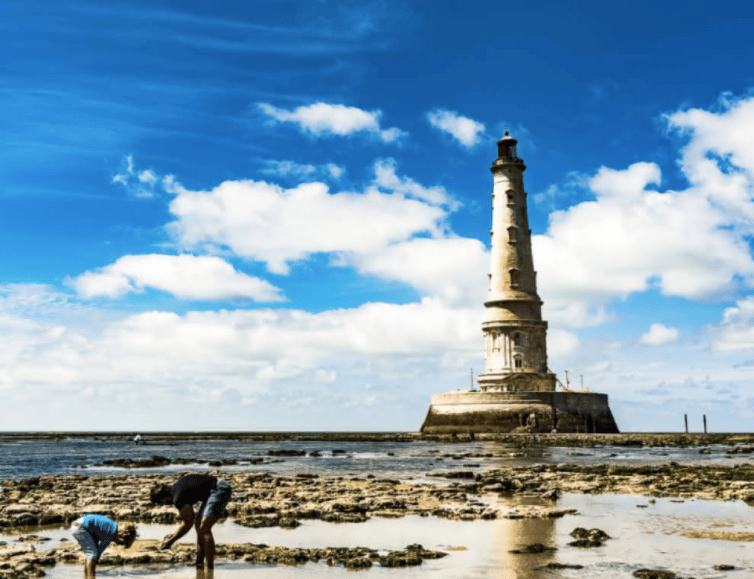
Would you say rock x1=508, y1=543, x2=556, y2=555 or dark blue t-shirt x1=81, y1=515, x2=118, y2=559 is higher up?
dark blue t-shirt x1=81, y1=515, x2=118, y2=559

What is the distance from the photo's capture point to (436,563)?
13.6m

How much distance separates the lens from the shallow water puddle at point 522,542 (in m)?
12.8

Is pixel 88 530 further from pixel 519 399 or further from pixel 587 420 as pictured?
pixel 587 420

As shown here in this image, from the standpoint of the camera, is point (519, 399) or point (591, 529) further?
point (519, 399)

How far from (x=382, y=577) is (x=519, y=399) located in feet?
204

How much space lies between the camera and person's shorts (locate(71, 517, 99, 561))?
12094 mm

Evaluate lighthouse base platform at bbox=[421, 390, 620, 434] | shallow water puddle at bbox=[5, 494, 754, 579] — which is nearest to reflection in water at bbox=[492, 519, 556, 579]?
shallow water puddle at bbox=[5, 494, 754, 579]

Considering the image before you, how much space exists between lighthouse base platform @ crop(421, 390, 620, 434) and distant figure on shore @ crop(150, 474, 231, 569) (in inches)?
2428

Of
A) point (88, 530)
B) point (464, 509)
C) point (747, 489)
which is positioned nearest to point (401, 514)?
point (464, 509)

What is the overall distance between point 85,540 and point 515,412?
2486 inches

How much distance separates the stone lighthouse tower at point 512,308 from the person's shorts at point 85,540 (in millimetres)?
66614

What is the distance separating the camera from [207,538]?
1285 cm

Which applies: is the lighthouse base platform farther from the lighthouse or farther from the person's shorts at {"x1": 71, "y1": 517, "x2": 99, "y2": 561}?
the person's shorts at {"x1": 71, "y1": 517, "x2": 99, "y2": 561}

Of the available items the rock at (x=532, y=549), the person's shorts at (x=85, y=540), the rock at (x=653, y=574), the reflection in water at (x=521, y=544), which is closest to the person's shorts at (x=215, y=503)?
the person's shorts at (x=85, y=540)
